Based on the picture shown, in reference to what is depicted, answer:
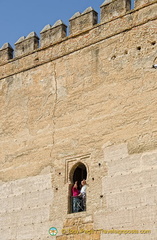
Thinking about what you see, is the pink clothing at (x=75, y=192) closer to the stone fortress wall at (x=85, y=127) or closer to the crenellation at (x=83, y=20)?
the stone fortress wall at (x=85, y=127)

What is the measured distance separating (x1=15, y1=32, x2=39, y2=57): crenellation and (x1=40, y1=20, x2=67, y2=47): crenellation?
217mm

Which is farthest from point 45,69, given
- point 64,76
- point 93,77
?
point 93,77

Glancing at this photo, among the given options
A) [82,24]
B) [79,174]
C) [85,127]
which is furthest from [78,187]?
[82,24]

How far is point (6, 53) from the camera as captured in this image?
12.5 meters

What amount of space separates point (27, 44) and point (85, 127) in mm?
2822

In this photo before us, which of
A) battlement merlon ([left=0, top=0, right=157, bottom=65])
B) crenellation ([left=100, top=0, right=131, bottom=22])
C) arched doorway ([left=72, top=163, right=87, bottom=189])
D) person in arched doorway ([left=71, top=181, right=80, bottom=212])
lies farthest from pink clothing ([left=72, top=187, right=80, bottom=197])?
crenellation ([left=100, top=0, right=131, bottom=22])

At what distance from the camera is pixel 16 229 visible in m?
10.6

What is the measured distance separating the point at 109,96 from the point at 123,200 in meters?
2.08

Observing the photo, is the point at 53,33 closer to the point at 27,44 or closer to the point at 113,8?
the point at 27,44

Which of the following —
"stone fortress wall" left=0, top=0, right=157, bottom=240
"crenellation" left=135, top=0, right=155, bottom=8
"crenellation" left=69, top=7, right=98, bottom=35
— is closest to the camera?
"stone fortress wall" left=0, top=0, right=157, bottom=240

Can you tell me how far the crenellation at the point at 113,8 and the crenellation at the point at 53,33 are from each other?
1053 mm

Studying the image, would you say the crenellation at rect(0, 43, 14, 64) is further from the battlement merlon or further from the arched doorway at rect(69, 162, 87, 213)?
the arched doorway at rect(69, 162, 87, 213)

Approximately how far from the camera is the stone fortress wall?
31.4 ft

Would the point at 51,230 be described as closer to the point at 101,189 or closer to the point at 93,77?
the point at 101,189
